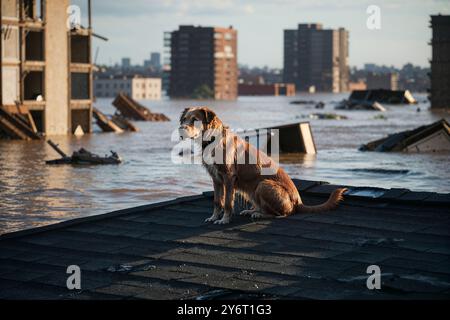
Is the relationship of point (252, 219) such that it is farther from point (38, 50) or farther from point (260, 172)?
point (38, 50)

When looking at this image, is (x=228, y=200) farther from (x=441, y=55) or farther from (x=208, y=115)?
(x=441, y=55)

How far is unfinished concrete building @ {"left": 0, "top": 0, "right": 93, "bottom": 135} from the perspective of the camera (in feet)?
164

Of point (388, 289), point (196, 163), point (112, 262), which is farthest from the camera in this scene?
point (196, 163)

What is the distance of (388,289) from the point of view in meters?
8.06

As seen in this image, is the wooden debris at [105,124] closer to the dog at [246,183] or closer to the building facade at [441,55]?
the dog at [246,183]

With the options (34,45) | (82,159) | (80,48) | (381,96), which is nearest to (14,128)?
(34,45)

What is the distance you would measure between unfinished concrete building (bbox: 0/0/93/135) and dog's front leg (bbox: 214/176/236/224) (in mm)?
38997

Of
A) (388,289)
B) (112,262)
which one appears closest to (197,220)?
(112,262)

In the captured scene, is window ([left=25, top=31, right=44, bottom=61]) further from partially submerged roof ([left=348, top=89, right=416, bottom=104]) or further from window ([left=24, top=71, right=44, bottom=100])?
partially submerged roof ([left=348, top=89, right=416, bottom=104])

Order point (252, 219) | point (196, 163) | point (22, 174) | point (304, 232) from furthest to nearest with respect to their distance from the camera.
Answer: point (196, 163), point (22, 174), point (252, 219), point (304, 232)

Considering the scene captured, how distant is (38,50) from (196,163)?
20.4 m

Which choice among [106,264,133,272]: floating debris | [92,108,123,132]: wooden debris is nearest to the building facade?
[92,108,123,132]: wooden debris

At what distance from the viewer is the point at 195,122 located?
35.8ft

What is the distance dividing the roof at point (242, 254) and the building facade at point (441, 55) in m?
111
